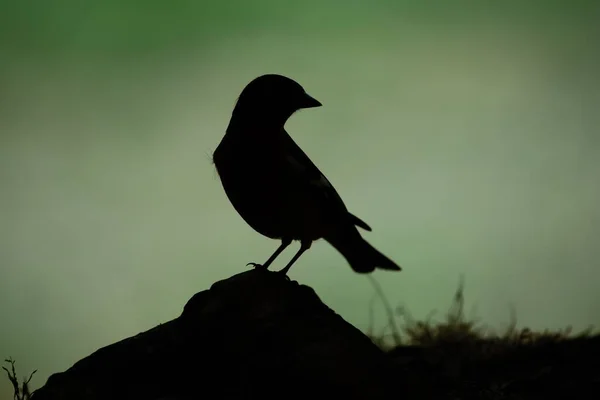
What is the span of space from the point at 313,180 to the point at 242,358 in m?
1.21

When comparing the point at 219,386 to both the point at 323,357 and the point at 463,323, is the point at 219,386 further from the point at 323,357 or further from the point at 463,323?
the point at 463,323

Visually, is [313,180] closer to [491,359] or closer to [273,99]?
[273,99]

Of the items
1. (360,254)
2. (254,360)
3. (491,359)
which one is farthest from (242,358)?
(491,359)

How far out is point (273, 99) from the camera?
3.74m

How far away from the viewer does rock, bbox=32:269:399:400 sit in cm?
288

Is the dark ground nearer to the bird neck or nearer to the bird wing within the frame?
the bird wing

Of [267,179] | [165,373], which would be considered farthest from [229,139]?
[165,373]

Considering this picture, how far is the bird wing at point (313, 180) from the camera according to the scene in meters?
3.80

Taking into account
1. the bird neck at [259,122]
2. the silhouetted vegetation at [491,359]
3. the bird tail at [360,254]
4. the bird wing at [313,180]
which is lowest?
the silhouetted vegetation at [491,359]

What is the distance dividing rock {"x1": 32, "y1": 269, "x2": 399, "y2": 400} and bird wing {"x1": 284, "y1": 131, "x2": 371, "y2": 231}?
27.0 inches

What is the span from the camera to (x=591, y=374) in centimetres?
395

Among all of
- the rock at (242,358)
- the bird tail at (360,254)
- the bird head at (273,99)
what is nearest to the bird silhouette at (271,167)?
the bird head at (273,99)

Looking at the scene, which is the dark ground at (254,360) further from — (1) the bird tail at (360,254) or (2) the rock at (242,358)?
(1) the bird tail at (360,254)

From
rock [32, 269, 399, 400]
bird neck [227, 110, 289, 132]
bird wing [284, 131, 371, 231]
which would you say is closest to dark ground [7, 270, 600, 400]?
rock [32, 269, 399, 400]
